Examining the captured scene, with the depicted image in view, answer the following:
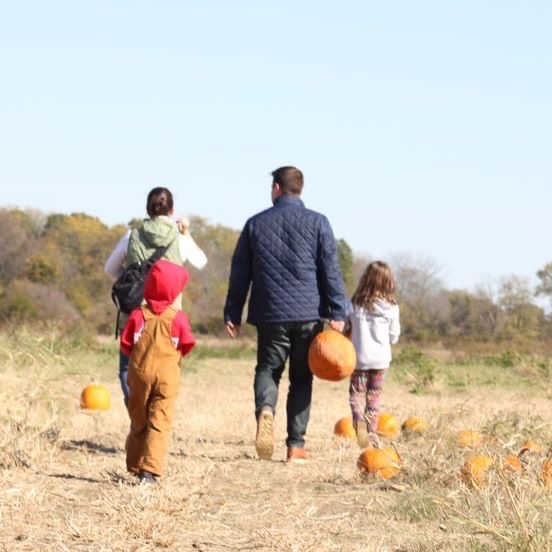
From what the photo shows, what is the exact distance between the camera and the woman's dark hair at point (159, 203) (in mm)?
8703

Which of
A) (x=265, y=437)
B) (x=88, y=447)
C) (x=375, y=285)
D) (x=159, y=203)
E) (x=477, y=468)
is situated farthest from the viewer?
(x=375, y=285)

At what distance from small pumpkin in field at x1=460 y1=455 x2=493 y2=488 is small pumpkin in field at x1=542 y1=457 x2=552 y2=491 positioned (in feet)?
0.87

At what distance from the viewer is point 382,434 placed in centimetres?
1041

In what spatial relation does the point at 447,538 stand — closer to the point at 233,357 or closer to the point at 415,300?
the point at 233,357

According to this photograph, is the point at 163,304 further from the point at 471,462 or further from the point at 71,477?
the point at 471,462

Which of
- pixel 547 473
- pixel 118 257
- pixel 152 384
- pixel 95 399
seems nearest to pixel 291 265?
pixel 118 257

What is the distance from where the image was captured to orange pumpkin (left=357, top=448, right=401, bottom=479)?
7.29 meters

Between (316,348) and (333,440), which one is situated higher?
(316,348)

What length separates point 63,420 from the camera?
948cm

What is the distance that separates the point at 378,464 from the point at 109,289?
130ft

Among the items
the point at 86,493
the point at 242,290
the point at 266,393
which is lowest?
the point at 86,493

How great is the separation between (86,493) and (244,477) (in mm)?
1075

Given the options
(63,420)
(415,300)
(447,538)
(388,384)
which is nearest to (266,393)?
(63,420)

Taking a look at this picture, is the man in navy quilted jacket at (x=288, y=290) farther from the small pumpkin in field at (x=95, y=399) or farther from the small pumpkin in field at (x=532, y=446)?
the small pumpkin in field at (x=95, y=399)
